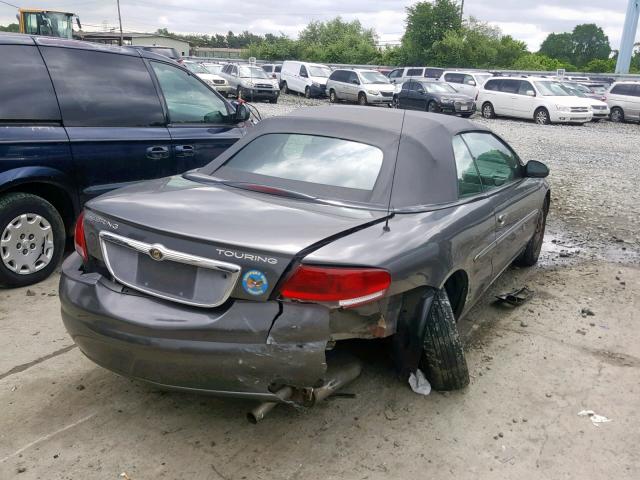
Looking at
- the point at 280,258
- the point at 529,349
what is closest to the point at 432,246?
the point at 280,258

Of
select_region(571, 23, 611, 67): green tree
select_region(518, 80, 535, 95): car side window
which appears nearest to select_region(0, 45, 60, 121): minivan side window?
select_region(518, 80, 535, 95): car side window

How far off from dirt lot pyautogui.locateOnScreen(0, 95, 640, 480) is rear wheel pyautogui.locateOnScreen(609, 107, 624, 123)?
76.4 ft

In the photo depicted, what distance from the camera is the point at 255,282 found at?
8.53 ft

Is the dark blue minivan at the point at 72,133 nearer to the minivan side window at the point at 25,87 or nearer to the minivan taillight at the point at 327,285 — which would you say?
the minivan side window at the point at 25,87

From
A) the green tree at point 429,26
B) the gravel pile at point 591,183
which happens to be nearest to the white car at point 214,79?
the gravel pile at point 591,183

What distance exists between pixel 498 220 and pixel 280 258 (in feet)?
6.71

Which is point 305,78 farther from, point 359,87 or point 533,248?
point 533,248

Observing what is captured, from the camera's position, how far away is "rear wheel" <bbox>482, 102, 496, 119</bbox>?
2370 cm

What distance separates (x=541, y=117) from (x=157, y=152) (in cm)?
1976

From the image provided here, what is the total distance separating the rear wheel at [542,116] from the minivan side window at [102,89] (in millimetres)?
19455

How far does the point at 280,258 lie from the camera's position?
2.59m

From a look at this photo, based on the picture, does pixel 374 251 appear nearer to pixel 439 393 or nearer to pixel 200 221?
pixel 200 221

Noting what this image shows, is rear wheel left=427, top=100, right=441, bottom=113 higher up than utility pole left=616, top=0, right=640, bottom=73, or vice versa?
utility pole left=616, top=0, right=640, bottom=73

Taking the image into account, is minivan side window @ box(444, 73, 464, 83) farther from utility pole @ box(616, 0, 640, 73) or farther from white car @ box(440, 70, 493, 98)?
utility pole @ box(616, 0, 640, 73)
